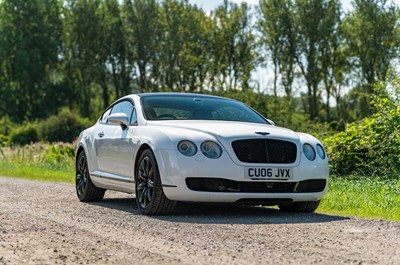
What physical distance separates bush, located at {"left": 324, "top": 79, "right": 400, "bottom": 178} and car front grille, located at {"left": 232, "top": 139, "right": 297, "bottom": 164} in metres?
5.85

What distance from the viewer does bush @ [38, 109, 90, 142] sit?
55.8m

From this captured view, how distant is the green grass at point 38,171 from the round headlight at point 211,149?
33.8ft

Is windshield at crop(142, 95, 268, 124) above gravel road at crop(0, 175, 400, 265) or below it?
above

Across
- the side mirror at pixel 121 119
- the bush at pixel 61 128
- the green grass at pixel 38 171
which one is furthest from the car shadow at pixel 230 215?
the bush at pixel 61 128

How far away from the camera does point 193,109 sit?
10445 millimetres

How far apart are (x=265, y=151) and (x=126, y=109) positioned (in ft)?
8.89

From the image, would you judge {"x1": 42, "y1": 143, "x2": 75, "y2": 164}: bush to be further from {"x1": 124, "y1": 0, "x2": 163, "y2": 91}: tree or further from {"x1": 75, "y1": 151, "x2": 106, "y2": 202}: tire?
{"x1": 124, "y1": 0, "x2": 163, "y2": 91}: tree

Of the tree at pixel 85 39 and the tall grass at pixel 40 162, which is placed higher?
the tree at pixel 85 39

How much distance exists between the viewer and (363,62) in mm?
61469

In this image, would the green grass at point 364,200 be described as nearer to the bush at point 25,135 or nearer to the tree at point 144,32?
the bush at point 25,135

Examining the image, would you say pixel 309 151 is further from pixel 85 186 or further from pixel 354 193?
pixel 85 186

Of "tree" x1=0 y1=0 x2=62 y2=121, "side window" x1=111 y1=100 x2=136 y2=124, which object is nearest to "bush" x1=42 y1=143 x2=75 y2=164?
"side window" x1=111 y1=100 x2=136 y2=124

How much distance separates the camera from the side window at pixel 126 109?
1060 centimetres

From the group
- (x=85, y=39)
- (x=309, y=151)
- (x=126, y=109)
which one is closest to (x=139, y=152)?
(x=126, y=109)
